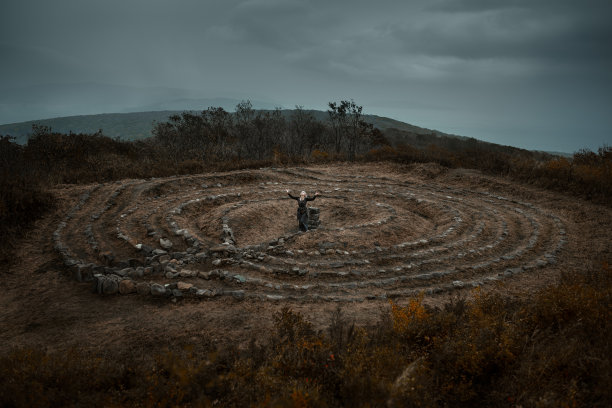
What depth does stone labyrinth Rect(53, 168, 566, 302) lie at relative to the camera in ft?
27.2

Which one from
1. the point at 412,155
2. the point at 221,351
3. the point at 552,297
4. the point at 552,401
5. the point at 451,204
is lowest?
the point at 221,351

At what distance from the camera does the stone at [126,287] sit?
7711mm

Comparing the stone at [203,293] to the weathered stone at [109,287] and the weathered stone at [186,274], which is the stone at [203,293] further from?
the weathered stone at [109,287]

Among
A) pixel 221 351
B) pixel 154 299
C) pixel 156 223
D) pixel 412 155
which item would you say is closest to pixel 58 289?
pixel 154 299

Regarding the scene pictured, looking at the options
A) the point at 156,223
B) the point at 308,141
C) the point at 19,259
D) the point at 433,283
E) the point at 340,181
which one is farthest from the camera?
the point at 308,141

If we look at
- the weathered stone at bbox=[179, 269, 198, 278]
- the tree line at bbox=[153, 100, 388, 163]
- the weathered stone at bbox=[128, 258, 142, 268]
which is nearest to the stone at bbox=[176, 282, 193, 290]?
the weathered stone at bbox=[179, 269, 198, 278]

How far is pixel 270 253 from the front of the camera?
1016cm

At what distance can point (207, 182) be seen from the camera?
59.5 feet

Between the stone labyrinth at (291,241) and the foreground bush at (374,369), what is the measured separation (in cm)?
231

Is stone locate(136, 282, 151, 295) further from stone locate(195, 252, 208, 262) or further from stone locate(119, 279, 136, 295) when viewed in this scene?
stone locate(195, 252, 208, 262)

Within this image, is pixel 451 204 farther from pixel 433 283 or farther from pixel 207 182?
pixel 207 182

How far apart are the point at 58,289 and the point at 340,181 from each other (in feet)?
48.0

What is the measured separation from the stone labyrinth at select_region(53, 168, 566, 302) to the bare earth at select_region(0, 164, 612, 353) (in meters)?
0.06

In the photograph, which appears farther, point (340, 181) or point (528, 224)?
point (340, 181)
